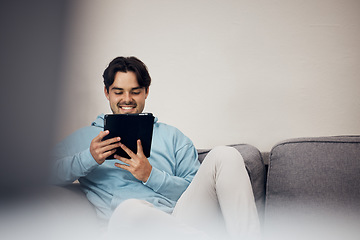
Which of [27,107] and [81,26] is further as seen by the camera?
[81,26]

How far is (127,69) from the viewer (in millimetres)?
1247

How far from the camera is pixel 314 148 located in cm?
110

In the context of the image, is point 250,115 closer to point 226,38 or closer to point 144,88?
point 226,38

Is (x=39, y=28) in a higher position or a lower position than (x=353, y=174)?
higher

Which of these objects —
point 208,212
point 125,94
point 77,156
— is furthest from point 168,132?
point 208,212

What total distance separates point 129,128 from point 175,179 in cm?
22

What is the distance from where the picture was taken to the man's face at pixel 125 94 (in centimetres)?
123

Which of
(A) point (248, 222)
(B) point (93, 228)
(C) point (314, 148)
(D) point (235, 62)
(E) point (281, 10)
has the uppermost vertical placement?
(E) point (281, 10)

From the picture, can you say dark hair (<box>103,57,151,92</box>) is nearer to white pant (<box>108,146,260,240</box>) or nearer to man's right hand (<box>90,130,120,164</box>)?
man's right hand (<box>90,130,120,164</box>)

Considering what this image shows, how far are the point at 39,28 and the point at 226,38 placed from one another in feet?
2.32

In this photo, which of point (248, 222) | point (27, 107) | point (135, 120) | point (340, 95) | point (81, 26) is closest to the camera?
point (248, 222)

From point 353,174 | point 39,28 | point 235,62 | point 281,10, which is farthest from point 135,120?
point 281,10

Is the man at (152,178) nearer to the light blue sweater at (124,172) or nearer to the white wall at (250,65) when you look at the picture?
the light blue sweater at (124,172)

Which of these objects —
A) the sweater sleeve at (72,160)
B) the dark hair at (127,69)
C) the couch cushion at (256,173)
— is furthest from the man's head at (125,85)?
the couch cushion at (256,173)
